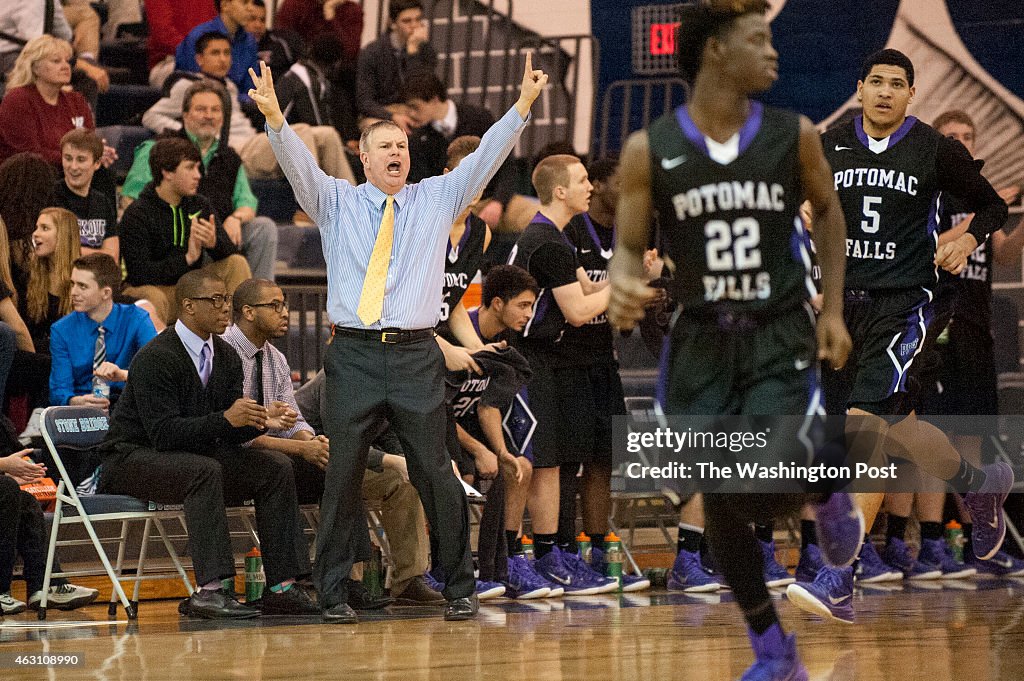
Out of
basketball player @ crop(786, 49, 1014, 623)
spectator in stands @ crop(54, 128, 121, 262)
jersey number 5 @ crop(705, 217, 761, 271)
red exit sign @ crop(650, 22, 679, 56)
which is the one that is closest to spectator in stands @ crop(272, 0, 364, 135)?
red exit sign @ crop(650, 22, 679, 56)

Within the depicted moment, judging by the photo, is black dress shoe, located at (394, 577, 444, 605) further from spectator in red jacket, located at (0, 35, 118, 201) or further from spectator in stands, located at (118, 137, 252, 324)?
spectator in red jacket, located at (0, 35, 118, 201)

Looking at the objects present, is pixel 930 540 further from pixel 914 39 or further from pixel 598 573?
pixel 914 39

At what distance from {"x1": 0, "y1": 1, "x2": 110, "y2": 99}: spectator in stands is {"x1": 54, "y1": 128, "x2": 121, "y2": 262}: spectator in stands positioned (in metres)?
1.87

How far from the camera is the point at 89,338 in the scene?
840cm

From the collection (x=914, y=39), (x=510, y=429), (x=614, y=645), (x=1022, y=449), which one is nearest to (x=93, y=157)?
(x=510, y=429)

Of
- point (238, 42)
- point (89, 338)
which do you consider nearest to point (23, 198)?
point (89, 338)

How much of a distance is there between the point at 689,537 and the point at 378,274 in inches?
95.0

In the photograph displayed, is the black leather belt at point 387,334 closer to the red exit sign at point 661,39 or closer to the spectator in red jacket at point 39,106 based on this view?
the spectator in red jacket at point 39,106

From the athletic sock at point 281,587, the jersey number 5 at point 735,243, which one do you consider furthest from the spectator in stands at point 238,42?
the jersey number 5 at point 735,243

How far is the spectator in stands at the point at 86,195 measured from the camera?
9.25 m

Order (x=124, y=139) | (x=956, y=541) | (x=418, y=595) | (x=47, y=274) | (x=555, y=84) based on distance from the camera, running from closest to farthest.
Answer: (x=418, y=595) → (x=47, y=274) → (x=956, y=541) → (x=124, y=139) → (x=555, y=84)

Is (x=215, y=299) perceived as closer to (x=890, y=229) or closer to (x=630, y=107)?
(x=890, y=229)

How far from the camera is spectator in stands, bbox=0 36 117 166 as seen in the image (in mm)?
9953

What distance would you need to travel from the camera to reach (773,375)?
5094 millimetres
